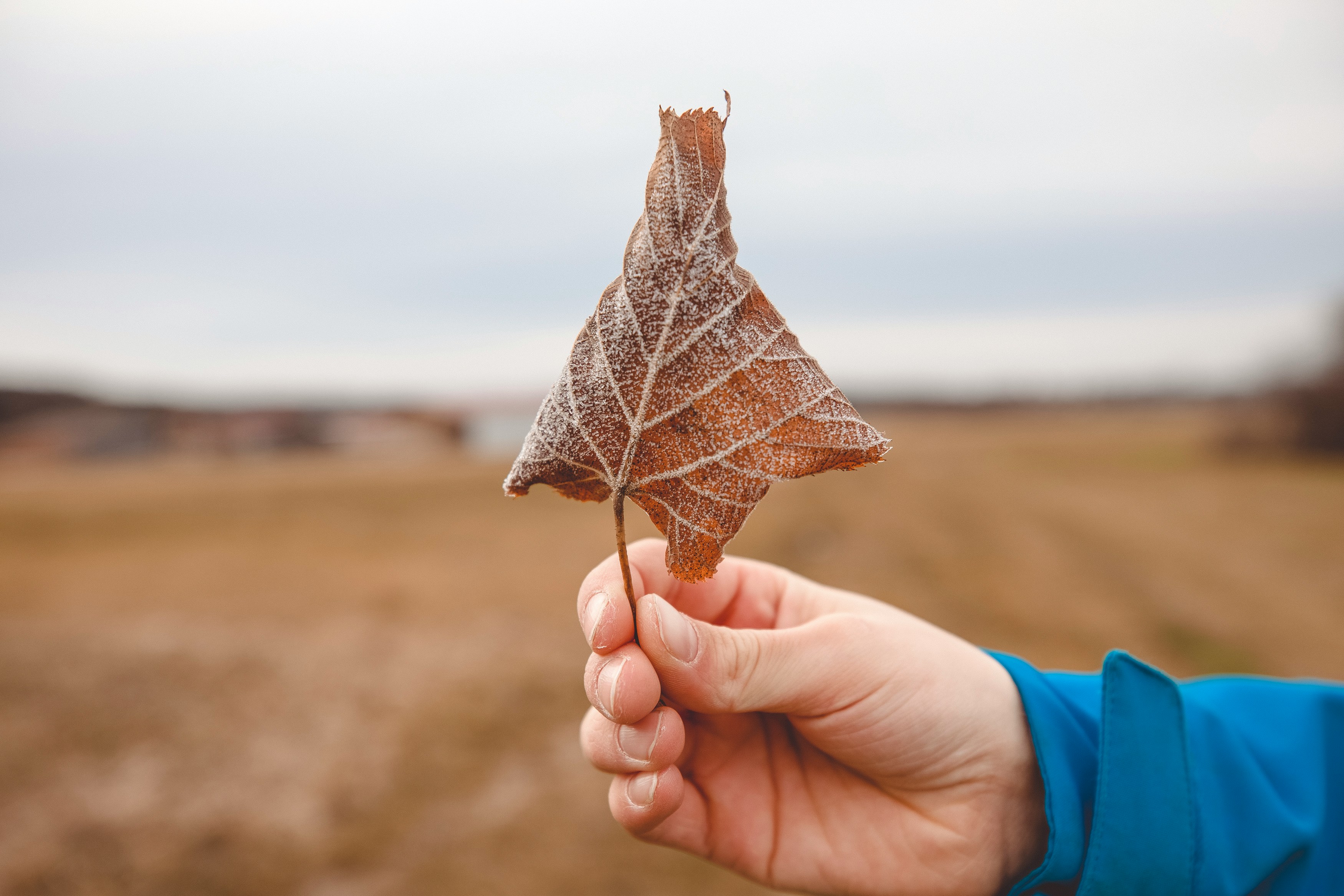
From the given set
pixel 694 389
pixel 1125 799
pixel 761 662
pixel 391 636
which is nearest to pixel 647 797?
pixel 761 662

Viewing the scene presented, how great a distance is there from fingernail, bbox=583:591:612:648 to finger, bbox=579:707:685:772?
1.15 feet

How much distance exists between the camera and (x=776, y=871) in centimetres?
329

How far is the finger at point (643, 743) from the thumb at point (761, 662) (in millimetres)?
90

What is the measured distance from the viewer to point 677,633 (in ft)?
7.96

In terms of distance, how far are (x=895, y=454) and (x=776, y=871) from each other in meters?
33.8

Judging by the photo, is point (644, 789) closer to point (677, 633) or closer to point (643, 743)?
point (643, 743)

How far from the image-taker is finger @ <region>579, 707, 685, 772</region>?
259cm

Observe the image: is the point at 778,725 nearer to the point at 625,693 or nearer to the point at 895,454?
the point at 625,693

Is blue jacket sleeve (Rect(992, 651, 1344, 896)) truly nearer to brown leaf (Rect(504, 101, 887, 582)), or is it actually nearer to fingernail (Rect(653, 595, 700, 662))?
fingernail (Rect(653, 595, 700, 662))

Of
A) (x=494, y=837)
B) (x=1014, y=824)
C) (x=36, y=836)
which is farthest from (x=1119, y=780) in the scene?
(x=36, y=836)

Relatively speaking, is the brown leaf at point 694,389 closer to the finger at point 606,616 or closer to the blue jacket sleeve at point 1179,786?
the finger at point 606,616

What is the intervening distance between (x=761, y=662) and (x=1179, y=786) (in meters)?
1.71

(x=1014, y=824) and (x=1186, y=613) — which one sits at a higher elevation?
(x=1014, y=824)

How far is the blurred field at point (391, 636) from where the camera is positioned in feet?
23.5
